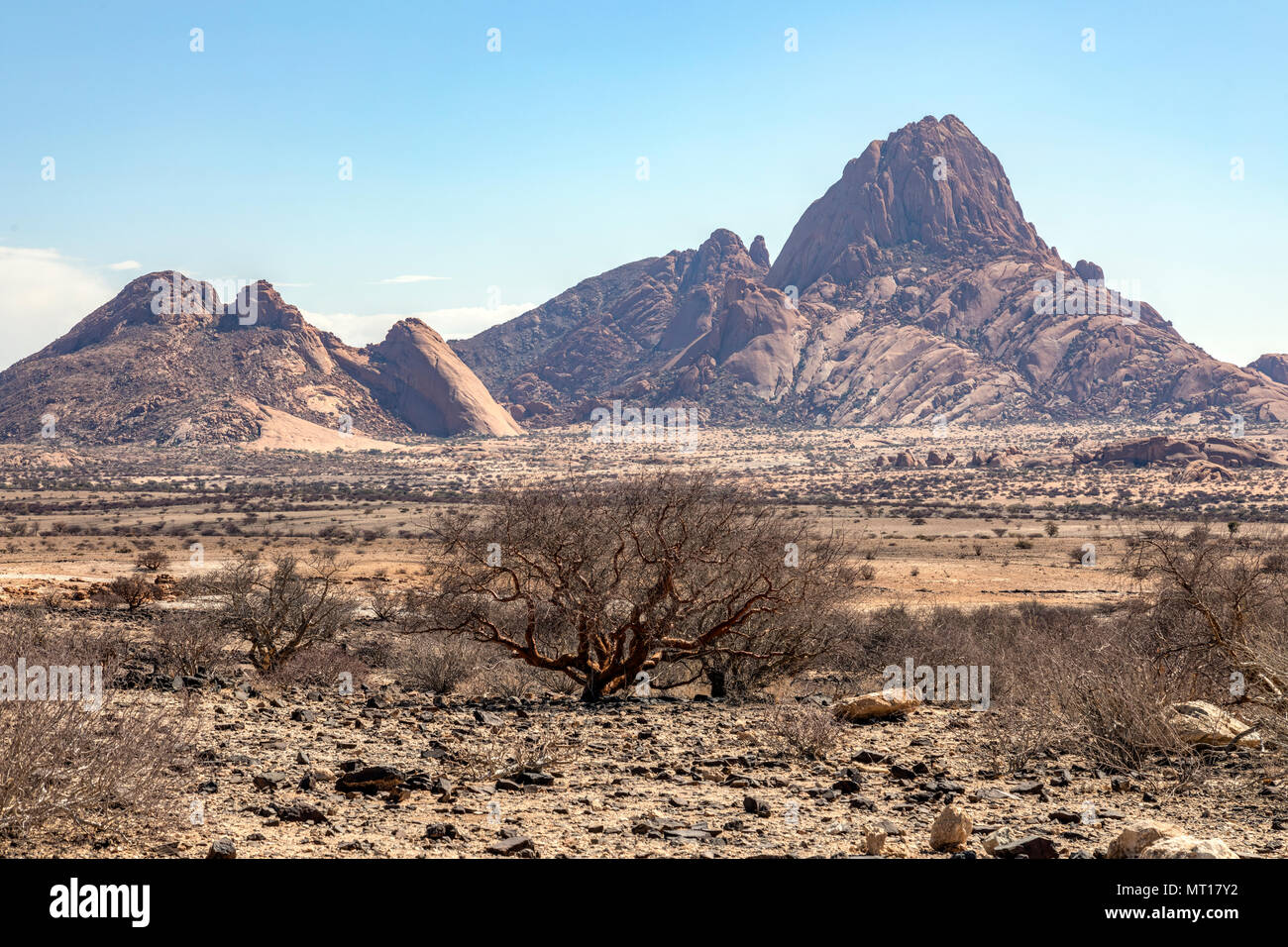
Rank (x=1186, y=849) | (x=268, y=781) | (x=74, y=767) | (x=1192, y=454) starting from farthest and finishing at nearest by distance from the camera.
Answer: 1. (x=1192, y=454)
2. (x=268, y=781)
3. (x=74, y=767)
4. (x=1186, y=849)

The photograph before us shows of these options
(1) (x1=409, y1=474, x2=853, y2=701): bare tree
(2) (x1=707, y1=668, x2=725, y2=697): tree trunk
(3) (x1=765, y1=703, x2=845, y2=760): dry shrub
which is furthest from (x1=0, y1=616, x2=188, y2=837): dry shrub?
(2) (x1=707, y1=668, x2=725, y2=697): tree trunk

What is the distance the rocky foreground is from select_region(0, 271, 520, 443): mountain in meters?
121

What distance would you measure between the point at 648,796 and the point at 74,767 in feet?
13.0

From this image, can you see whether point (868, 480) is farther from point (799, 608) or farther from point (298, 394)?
point (298, 394)

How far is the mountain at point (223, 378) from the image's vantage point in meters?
122

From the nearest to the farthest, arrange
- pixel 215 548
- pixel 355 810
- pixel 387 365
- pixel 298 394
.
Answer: pixel 355 810
pixel 215 548
pixel 298 394
pixel 387 365

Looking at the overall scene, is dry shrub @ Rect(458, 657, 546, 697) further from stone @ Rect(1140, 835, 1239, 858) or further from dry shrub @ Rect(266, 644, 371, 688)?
stone @ Rect(1140, 835, 1239, 858)

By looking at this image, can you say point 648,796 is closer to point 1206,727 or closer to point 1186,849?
point 1186,849

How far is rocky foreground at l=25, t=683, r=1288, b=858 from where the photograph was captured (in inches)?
231

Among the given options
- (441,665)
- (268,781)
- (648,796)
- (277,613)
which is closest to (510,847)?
(648,796)

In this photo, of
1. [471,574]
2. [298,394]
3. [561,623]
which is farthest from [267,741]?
[298,394]

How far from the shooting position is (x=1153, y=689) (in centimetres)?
903

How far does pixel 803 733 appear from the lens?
9203 millimetres
